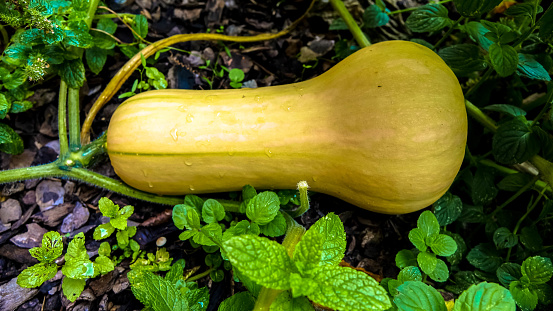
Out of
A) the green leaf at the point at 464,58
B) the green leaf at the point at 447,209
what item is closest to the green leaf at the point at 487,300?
the green leaf at the point at 447,209

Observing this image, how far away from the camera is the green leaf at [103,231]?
1619mm

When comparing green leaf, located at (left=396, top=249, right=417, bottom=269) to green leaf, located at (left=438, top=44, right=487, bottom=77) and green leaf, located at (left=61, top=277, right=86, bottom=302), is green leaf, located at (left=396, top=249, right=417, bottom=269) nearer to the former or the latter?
green leaf, located at (left=438, top=44, right=487, bottom=77)

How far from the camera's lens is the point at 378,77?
147 cm

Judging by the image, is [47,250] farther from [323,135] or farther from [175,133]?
[323,135]

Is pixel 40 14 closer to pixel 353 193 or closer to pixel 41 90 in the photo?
pixel 41 90

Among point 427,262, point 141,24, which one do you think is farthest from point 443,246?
point 141,24

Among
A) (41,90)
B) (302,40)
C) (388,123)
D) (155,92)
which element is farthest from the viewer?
(302,40)

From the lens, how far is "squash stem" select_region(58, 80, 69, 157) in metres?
1.76

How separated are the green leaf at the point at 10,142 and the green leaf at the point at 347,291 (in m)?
1.45

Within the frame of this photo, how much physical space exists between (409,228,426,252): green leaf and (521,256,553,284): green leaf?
36 cm

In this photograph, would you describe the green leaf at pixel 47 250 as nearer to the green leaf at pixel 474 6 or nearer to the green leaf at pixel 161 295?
the green leaf at pixel 161 295

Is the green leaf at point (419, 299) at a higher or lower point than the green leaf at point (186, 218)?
lower

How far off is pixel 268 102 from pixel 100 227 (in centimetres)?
88

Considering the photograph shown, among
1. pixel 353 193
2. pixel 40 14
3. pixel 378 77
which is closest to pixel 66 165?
pixel 40 14
